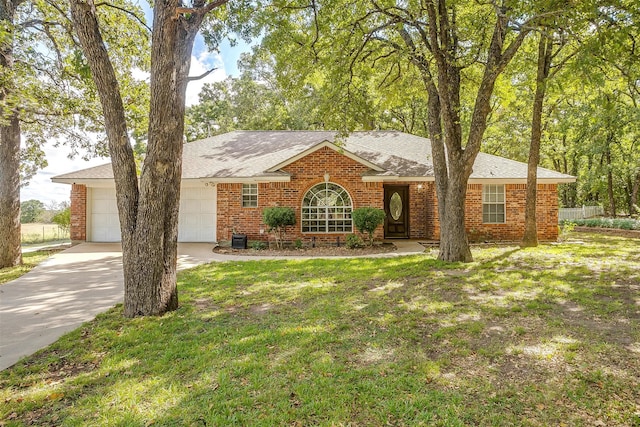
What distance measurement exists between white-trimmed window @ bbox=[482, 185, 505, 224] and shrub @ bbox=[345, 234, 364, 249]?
217 inches

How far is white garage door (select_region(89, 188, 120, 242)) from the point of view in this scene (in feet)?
47.4

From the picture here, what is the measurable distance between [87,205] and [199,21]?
12.1 meters

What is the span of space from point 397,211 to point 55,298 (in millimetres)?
12018

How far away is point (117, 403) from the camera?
2.99m

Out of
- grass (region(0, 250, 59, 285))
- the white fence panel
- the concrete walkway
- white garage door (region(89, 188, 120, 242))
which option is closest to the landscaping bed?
the concrete walkway

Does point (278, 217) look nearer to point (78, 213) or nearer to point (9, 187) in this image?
point (9, 187)

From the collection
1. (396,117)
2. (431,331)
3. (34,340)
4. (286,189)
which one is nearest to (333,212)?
(286,189)

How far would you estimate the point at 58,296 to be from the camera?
21.1ft

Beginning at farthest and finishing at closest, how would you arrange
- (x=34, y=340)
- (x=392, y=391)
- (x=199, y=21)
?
1. (x=199, y=21)
2. (x=34, y=340)
3. (x=392, y=391)

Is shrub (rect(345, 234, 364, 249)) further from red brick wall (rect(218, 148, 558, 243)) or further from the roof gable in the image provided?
the roof gable

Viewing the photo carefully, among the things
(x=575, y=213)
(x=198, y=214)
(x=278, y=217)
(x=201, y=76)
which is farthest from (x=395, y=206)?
(x=575, y=213)

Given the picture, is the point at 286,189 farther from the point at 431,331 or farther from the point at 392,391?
the point at 392,391

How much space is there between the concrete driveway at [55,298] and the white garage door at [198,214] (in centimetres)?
357

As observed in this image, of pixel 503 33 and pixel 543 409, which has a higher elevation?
pixel 503 33
